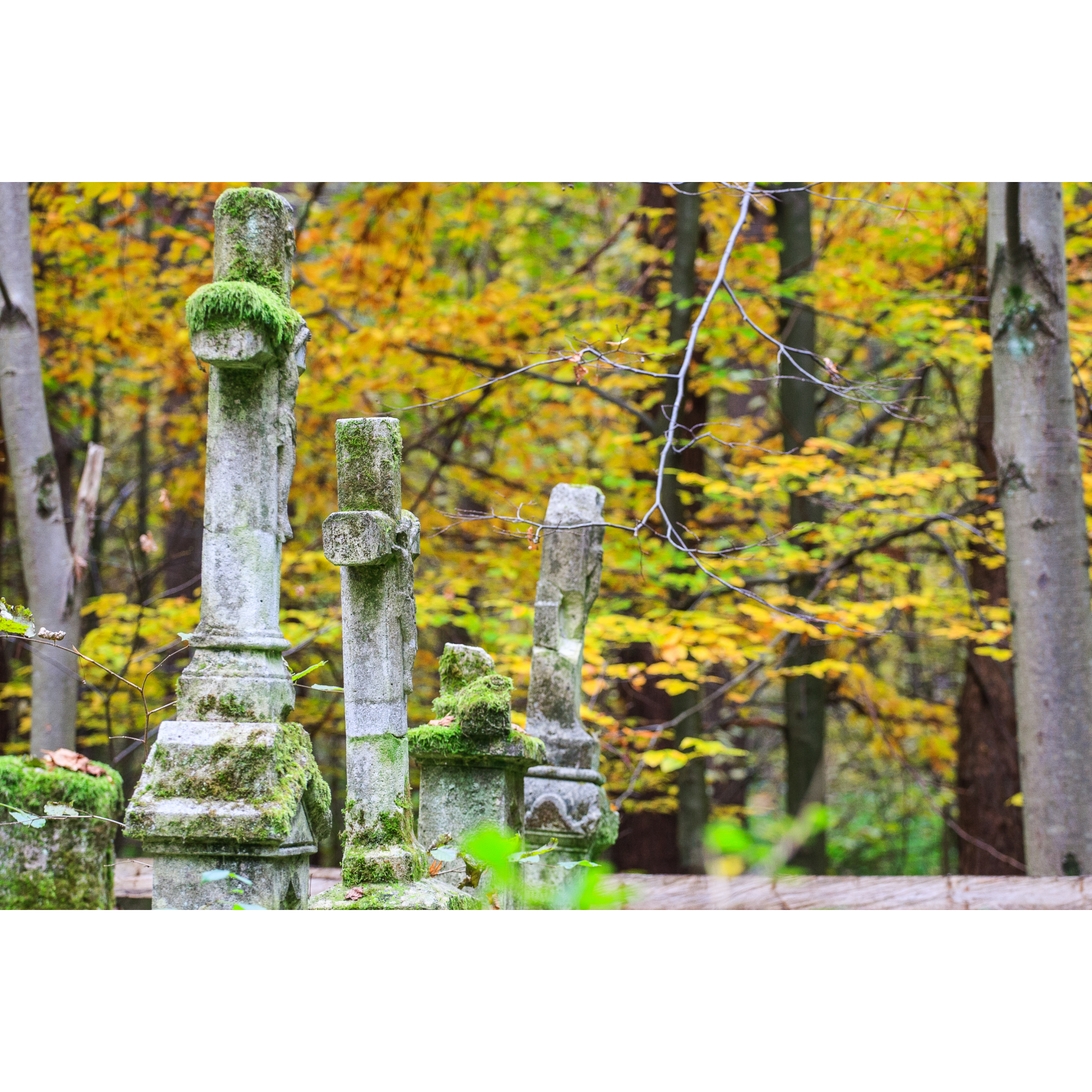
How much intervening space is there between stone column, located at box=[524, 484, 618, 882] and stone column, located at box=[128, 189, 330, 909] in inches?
56.4

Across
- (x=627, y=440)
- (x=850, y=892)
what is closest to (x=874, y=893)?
(x=850, y=892)

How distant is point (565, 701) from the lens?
17.1 ft

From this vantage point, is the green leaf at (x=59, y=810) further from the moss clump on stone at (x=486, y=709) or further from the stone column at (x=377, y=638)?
Answer: the moss clump on stone at (x=486, y=709)

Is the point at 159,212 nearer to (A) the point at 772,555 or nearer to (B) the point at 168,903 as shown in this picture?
(A) the point at 772,555

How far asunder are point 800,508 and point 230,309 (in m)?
5.87

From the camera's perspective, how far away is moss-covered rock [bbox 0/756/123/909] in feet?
14.2

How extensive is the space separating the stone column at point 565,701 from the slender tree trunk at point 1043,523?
286 centimetres

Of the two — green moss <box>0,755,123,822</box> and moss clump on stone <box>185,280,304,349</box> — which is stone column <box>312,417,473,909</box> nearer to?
moss clump on stone <box>185,280,304,349</box>

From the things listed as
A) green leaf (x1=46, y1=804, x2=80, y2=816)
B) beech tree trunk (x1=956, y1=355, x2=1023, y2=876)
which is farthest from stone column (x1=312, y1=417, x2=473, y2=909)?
beech tree trunk (x1=956, y1=355, x2=1023, y2=876)

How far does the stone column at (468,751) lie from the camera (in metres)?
4.09

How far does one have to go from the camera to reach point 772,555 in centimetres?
844

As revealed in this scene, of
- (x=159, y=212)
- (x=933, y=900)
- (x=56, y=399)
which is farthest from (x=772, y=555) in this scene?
(x=56, y=399)

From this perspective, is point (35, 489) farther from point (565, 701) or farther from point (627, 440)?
point (627, 440)

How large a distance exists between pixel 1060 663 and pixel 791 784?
246 cm
